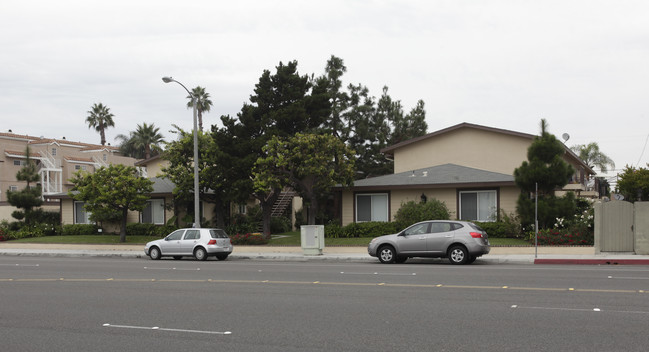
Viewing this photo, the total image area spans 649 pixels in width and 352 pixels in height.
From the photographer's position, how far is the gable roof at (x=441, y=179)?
31.4m

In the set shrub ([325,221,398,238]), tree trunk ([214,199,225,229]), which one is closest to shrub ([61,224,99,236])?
tree trunk ([214,199,225,229])

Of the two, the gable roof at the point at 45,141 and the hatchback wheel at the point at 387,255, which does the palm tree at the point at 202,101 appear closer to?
the gable roof at the point at 45,141

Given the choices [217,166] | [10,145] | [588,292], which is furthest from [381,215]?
[10,145]

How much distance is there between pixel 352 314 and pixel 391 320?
91 cm

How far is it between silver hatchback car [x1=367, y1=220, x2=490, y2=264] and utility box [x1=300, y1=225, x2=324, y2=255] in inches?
168

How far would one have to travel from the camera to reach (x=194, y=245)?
2559 cm

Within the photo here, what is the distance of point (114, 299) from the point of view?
1301cm

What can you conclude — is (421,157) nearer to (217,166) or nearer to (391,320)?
(217,166)

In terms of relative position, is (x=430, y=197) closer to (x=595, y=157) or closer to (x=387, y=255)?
(x=387, y=255)

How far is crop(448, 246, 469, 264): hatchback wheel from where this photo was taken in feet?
68.6

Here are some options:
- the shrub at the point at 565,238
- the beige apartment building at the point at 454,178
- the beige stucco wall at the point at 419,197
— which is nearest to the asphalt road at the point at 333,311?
the shrub at the point at 565,238

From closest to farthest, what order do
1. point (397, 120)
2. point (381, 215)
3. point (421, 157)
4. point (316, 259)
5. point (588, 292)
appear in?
point (588, 292) → point (316, 259) → point (381, 215) → point (421, 157) → point (397, 120)

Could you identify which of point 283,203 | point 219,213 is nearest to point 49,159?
point 283,203

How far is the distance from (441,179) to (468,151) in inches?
290
